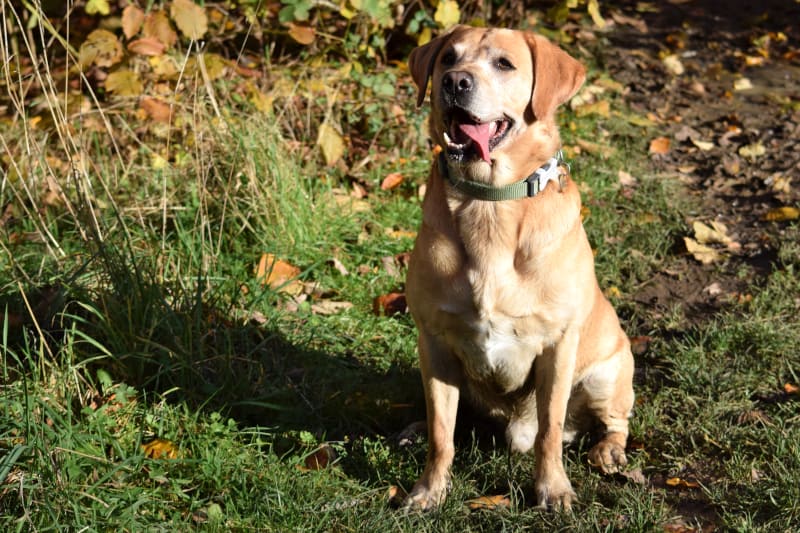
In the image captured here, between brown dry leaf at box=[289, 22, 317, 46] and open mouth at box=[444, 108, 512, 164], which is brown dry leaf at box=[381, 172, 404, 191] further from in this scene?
open mouth at box=[444, 108, 512, 164]

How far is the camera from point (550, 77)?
117 inches

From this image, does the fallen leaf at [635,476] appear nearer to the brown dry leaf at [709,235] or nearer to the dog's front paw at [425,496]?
the dog's front paw at [425,496]

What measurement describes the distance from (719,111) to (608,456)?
443cm

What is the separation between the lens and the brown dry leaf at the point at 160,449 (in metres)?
3.14

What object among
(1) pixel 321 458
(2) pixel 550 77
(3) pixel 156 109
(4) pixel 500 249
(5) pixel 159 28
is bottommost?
(1) pixel 321 458

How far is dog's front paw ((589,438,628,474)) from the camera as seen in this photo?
333cm

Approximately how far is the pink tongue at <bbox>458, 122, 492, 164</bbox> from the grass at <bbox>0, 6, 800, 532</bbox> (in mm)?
1194

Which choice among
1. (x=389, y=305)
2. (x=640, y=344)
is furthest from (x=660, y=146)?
(x=389, y=305)

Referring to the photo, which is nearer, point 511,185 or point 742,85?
point 511,185

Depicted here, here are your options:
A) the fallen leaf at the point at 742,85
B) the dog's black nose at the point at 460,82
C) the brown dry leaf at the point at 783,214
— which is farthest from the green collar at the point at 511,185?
the fallen leaf at the point at 742,85

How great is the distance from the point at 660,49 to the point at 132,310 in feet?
20.1

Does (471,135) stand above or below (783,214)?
above

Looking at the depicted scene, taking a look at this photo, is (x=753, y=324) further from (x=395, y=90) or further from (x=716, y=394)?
(x=395, y=90)

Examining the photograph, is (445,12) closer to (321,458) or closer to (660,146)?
(660,146)
